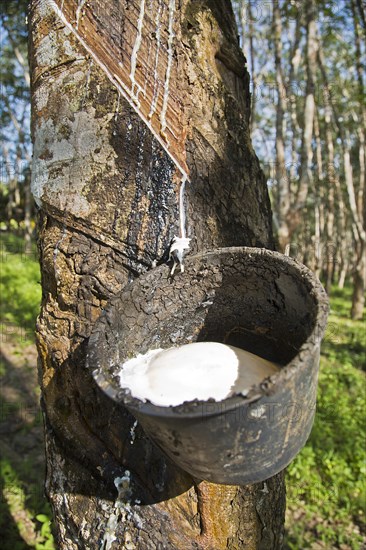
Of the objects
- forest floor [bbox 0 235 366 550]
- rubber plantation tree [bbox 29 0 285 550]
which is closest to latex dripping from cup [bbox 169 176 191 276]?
rubber plantation tree [bbox 29 0 285 550]

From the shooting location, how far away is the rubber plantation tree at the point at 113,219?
1291 millimetres

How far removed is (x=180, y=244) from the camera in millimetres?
1312

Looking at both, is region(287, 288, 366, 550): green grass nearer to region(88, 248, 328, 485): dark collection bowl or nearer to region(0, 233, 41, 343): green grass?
region(88, 248, 328, 485): dark collection bowl

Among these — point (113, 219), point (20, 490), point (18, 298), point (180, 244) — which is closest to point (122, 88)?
point (113, 219)

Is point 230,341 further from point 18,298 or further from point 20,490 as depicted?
point 18,298

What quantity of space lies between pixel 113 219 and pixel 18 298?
7272 mm

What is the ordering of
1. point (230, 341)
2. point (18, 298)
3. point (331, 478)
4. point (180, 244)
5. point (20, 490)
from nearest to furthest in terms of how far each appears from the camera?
point (180, 244), point (230, 341), point (20, 490), point (331, 478), point (18, 298)

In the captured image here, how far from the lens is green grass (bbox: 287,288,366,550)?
11.4ft

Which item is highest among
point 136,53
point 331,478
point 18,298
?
point 136,53

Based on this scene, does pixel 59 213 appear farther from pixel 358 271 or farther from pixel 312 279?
pixel 358 271

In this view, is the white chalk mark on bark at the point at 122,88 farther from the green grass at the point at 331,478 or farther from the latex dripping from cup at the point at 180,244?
the green grass at the point at 331,478

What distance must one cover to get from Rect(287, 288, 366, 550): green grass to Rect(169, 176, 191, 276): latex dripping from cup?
117 inches

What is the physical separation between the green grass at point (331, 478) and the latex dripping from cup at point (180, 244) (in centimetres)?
298

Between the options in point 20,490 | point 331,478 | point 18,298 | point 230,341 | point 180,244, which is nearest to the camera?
point 180,244
